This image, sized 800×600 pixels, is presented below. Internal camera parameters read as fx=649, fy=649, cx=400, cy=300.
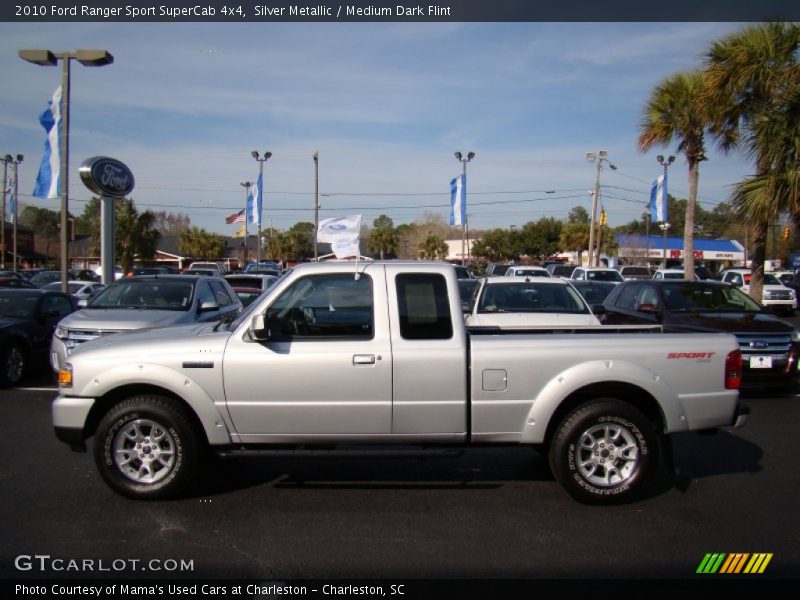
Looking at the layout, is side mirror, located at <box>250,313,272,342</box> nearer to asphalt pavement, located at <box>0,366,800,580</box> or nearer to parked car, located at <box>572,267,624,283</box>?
asphalt pavement, located at <box>0,366,800,580</box>

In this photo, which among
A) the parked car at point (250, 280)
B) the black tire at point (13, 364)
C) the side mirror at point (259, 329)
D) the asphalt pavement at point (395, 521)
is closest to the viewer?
the asphalt pavement at point (395, 521)

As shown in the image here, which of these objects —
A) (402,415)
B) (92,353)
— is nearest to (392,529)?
(402,415)

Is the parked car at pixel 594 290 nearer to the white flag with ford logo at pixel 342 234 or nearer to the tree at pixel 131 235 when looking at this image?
the white flag with ford logo at pixel 342 234

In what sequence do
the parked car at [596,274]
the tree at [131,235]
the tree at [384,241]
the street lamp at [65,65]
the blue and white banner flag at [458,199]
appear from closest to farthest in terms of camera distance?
the street lamp at [65,65] → the parked car at [596,274] → the blue and white banner flag at [458,199] → the tree at [131,235] → the tree at [384,241]

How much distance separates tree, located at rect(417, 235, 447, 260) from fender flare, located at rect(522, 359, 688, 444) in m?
51.7

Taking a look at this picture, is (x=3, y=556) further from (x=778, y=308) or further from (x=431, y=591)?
(x=778, y=308)

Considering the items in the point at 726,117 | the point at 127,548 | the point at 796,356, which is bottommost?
the point at 127,548

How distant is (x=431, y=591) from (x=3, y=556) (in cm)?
279

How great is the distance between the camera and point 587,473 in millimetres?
5184

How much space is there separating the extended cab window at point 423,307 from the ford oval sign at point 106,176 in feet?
50.7

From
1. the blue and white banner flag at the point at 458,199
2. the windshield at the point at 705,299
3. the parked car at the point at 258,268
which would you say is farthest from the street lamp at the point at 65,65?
the blue and white banner flag at the point at 458,199

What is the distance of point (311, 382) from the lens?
5051 millimetres

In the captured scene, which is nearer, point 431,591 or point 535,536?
point 431,591

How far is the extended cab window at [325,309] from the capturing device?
521 cm
